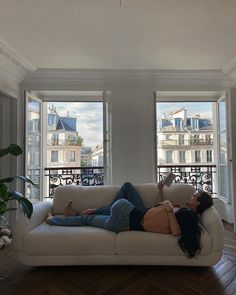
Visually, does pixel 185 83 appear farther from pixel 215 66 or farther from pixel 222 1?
pixel 222 1

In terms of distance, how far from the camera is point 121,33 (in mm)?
2719

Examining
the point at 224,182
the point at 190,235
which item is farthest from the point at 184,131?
the point at 190,235

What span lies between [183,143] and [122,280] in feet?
10.5

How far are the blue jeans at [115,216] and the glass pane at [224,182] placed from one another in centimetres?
183

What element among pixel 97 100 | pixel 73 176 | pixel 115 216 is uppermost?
pixel 97 100

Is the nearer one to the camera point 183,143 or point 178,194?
point 178,194

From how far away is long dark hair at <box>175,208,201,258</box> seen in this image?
2264 mm

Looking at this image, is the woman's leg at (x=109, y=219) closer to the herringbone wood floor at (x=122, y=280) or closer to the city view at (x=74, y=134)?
the herringbone wood floor at (x=122, y=280)

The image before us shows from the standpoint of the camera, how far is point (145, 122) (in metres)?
4.09

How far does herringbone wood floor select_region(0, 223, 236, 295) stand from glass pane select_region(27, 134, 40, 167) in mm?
1771

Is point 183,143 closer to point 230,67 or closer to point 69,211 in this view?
point 230,67

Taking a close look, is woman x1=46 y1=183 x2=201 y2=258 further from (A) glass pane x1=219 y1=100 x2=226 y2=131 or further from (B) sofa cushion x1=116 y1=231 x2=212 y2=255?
(A) glass pane x1=219 y1=100 x2=226 y2=131

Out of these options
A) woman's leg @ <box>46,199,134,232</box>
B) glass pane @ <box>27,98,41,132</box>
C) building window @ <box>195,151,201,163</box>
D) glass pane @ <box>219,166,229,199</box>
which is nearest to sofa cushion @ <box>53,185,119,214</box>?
woman's leg @ <box>46,199,134,232</box>

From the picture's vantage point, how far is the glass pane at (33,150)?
3902mm
